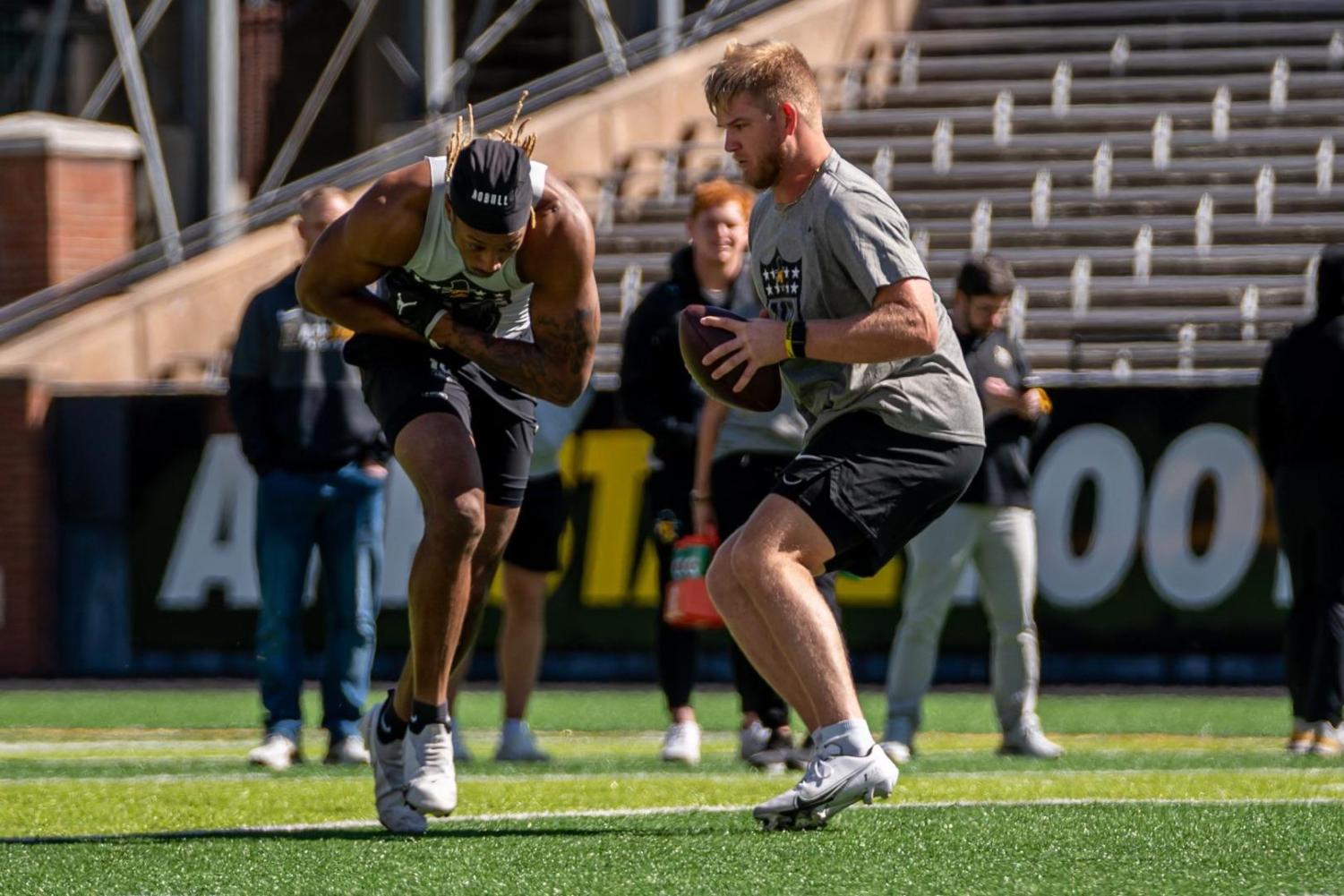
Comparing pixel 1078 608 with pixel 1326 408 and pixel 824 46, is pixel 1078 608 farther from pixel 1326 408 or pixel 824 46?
pixel 824 46

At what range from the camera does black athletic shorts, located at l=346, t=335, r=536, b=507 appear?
6.30 meters

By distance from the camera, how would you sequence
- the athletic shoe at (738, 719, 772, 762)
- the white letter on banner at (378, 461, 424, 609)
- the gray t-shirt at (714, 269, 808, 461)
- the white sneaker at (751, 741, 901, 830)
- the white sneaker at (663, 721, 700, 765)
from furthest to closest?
the white letter on banner at (378, 461, 424, 609) < the white sneaker at (663, 721, 700, 765) < the athletic shoe at (738, 719, 772, 762) < the gray t-shirt at (714, 269, 808, 461) < the white sneaker at (751, 741, 901, 830)

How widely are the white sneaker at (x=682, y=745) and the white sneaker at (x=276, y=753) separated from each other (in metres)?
1.38

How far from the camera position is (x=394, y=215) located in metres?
6.18

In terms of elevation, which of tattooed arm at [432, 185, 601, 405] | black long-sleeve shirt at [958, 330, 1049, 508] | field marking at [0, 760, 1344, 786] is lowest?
field marking at [0, 760, 1344, 786]

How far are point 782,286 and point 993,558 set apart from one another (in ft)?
11.7

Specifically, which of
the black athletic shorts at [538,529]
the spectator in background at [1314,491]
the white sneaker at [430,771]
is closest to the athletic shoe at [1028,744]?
the spectator in background at [1314,491]

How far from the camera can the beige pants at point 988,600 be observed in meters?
9.27

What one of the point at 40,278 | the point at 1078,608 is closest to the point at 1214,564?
the point at 1078,608

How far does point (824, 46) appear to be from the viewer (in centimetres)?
2147

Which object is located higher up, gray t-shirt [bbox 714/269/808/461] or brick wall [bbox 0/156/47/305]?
brick wall [bbox 0/156/47/305]

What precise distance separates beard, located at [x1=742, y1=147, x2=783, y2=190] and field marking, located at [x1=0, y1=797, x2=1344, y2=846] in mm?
1782

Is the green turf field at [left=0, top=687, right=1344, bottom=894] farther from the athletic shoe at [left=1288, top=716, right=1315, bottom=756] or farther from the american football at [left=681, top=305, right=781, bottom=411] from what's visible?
the american football at [left=681, top=305, right=781, bottom=411]

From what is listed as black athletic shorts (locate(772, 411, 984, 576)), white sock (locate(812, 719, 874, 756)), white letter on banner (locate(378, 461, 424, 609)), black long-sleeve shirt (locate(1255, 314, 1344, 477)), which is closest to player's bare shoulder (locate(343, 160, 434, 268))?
black athletic shorts (locate(772, 411, 984, 576))
